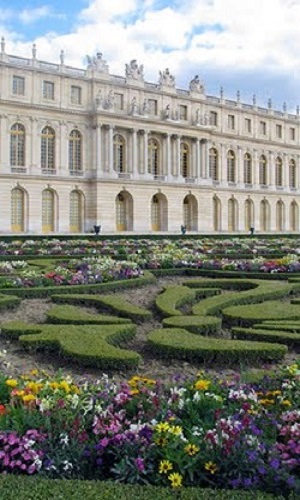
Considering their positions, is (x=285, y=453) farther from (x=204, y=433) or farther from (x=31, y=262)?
(x=31, y=262)

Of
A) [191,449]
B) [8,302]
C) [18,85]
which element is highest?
[18,85]

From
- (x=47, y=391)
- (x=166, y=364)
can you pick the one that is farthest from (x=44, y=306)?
(x=47, y=391)

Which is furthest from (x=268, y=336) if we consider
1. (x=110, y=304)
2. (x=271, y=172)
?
(x=271, y=172)

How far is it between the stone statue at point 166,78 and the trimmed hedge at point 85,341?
4658 cm

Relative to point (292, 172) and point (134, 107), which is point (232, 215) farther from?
point (134, 107)

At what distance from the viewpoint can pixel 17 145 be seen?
44.4 metres

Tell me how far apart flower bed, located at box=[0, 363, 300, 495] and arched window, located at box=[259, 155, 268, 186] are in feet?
192

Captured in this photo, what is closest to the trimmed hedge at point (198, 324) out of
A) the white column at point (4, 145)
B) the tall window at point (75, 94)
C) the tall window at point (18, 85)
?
the white column at point (4, 145)

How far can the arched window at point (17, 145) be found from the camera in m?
44.2

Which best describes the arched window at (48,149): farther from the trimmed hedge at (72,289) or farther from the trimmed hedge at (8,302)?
the trimmed hedge at (8,302)

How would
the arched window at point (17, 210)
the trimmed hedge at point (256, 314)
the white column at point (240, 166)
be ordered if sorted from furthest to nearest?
the white column at point (240, 166) → the arched window at point (17, 210) → the trimmed hedge at point (256, 314)

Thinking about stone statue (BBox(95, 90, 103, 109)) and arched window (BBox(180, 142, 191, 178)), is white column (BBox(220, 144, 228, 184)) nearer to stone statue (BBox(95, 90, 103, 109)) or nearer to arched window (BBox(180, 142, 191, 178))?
arched window (BBox(180, 142, 191, 178))

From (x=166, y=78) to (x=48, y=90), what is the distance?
12.3 metres

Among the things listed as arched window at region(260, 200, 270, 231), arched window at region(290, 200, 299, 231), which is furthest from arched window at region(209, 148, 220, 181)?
arched window at region(290, 200, 299, 231)
